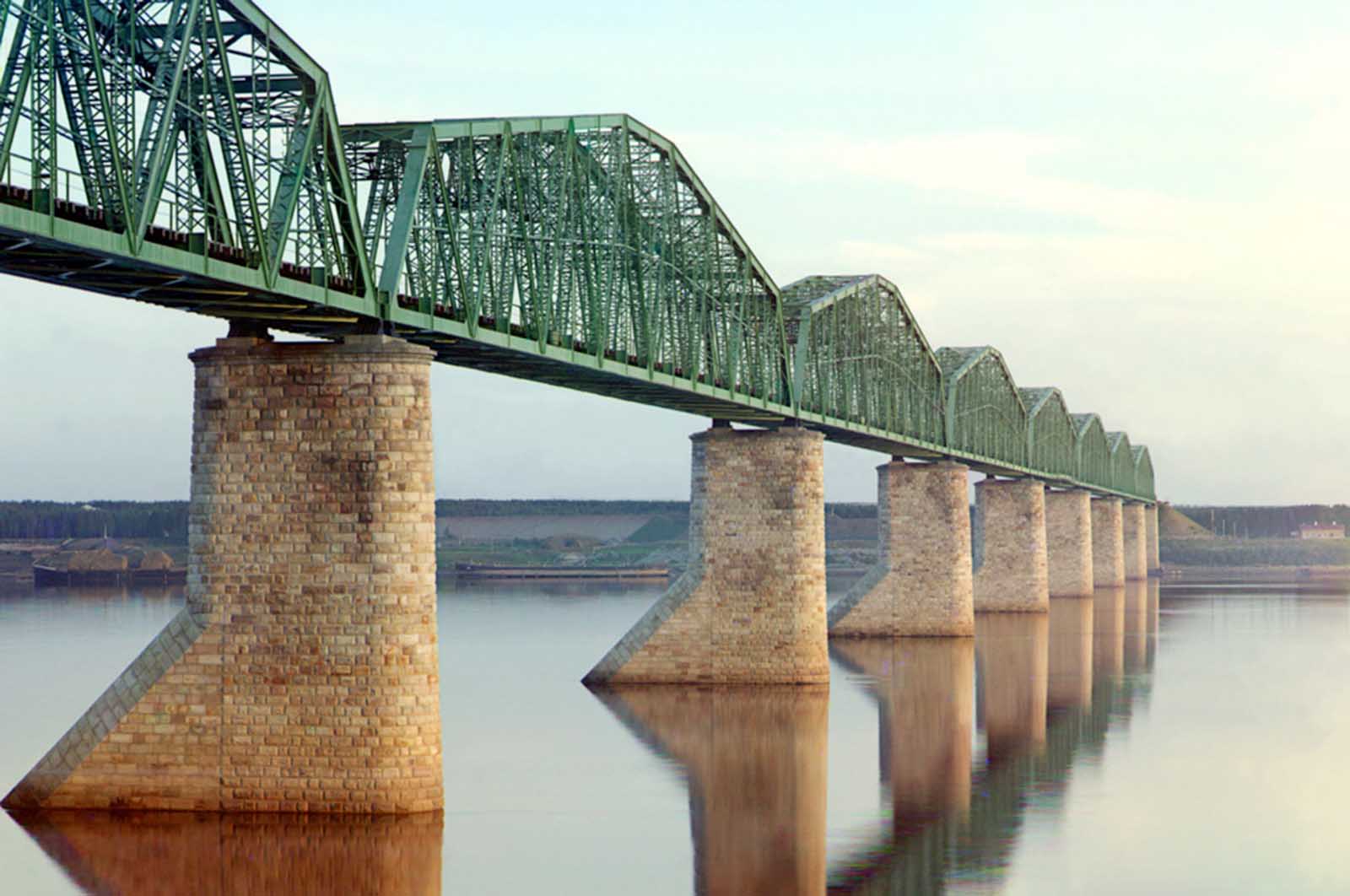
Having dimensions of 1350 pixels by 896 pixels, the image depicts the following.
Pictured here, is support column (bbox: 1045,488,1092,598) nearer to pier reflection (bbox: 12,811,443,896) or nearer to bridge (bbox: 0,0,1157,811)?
bridge (bbox: 0,0,1157,811)

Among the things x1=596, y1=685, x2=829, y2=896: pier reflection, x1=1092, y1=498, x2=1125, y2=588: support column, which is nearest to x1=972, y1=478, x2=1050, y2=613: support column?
x1=1092, y1=498, x2=1125, y2=588: support column

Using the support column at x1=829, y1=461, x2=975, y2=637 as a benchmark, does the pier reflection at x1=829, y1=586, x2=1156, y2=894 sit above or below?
below

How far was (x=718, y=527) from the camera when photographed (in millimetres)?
63406

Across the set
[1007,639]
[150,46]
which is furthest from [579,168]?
[1007,639]

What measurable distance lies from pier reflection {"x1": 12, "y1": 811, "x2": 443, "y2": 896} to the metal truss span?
32.3 ft

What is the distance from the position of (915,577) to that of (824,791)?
1884 inches

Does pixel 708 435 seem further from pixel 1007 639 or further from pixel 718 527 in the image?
pixel 1007 639

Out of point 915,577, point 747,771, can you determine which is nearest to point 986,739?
point 747,771

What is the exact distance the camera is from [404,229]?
38.1 m

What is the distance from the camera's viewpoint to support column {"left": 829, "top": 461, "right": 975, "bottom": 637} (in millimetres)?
90625

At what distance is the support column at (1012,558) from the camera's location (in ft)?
390

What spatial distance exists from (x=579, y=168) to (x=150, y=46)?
2134cm

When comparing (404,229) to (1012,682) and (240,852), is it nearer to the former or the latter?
(240,852)

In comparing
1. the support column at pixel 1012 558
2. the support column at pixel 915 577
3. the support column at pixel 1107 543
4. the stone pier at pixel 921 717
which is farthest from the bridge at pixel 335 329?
the support column at pixel 1107 543
